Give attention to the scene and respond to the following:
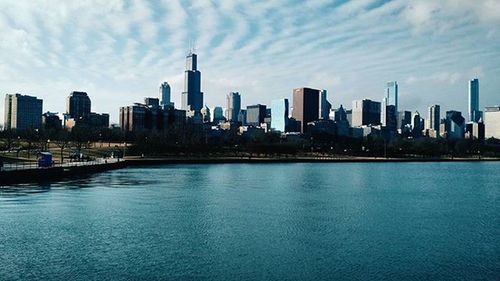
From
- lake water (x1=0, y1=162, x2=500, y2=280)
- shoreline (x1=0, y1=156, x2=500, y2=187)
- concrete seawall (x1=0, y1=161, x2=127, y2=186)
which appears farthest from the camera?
shoreline (x1=0, y1=156, x2=500, y2=187)

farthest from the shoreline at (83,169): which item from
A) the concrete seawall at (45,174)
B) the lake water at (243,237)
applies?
the lake water at (243,237)

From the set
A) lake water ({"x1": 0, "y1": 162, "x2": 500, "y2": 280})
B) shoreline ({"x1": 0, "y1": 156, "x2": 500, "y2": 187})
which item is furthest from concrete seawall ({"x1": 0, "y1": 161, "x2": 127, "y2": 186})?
lake water ({"x1": 0, "y1": 162, "x2": 500, "y2": 280})

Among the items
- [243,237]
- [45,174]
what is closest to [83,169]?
[45,174]

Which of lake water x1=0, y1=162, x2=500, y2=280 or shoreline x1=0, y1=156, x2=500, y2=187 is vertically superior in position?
shoreline x1=0, y1=156, x2=500, y2=187

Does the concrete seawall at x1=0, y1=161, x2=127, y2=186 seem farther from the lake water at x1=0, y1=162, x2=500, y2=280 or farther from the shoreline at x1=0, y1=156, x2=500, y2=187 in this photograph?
the lake water at x1=0, y1=162, x2=500, y2=280

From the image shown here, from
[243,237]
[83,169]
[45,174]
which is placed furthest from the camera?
[83,169]

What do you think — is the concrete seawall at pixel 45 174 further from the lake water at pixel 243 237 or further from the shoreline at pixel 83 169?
the lake water at pixel 243 237

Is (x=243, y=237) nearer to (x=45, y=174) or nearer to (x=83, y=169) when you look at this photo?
(x=45, y=174)

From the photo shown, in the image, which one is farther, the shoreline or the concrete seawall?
the shoreline
